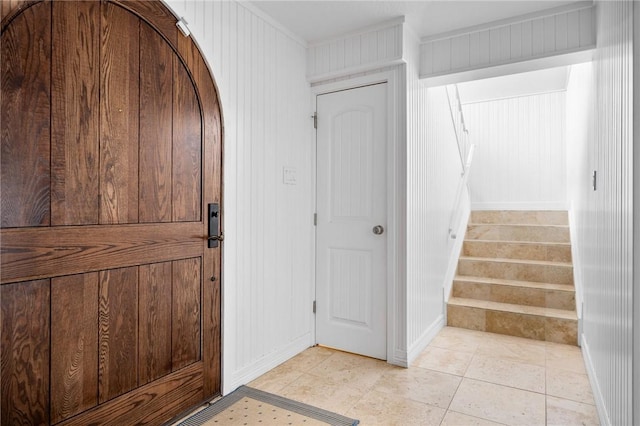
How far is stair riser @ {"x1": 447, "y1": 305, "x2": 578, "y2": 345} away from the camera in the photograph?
3.03m


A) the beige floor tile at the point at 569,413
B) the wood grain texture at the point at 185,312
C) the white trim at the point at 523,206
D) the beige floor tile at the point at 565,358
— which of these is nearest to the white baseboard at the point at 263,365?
the wood grain texture at the point at 185,312

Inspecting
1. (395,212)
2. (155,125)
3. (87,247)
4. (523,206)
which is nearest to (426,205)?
(395,212)

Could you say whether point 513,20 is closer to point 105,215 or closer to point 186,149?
point 186,149

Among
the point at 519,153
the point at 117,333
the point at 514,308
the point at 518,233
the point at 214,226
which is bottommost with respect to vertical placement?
the point at 514,308

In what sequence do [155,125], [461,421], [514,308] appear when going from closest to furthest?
[155,125]
[461,421]
[514,308]

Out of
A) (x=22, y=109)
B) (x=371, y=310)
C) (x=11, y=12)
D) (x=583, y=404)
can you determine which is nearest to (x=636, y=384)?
(x=583, y=404)

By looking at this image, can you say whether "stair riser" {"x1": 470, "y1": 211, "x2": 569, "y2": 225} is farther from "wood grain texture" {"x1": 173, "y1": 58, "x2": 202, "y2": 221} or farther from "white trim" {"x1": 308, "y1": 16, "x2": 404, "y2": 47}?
"wood grain texture" {"x1": 173, "y1": 58, "x2": 202, "y2": 221}

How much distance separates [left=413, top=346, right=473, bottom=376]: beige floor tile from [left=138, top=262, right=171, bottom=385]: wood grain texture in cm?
167

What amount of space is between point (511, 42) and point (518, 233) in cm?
231

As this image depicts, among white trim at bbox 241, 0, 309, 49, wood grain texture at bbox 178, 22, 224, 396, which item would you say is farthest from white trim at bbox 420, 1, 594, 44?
wood grain texture at bbox 178, 22, 224, 396

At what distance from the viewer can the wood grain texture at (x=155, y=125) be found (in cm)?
182

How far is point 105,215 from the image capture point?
1656 mm

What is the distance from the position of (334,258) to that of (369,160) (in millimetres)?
794

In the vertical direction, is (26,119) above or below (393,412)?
above
